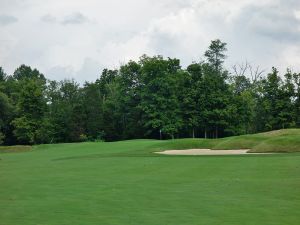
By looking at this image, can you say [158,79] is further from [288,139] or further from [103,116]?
[288,139]

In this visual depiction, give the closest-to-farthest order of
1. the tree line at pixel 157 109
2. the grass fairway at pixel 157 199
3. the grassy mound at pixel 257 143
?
the grass fairway at pixel 157 199 < the grassy mound at pixel 257 143 < the tree line at pixel 157 109

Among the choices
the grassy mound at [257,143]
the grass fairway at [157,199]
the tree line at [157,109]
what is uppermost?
the tree line at [157,109]

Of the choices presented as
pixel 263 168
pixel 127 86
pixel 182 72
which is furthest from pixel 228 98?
pixel 263 168

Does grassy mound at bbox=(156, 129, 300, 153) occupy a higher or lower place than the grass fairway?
higher

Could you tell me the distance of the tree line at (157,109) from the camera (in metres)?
77.8

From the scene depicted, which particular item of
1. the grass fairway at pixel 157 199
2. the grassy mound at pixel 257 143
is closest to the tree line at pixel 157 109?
the grassy mound at pixel 257 143

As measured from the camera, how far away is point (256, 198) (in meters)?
13.6

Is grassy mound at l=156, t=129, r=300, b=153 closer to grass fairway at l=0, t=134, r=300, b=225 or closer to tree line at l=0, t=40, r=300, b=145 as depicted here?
grass fairway at l=0, t=134, r=300, b=225

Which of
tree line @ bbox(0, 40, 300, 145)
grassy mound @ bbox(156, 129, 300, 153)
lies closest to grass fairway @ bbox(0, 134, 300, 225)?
grassy mound @ bbox(156, 129, 300, 153)

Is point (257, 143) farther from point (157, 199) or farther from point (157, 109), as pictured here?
point (157, 109)

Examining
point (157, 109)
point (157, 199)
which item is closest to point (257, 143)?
point (157, 199)

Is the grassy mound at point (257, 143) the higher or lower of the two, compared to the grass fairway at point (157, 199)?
higher

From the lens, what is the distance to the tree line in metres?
77.8

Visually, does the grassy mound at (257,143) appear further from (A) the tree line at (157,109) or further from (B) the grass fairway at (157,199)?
(A) the tree line at (157,109)
